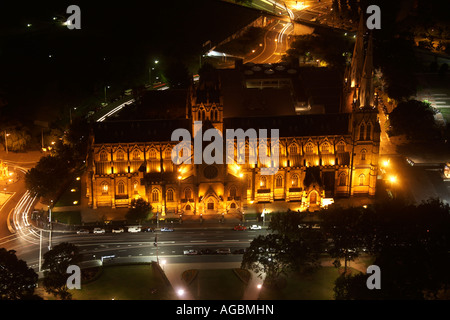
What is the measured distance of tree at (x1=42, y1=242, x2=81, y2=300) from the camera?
110125 millimetres

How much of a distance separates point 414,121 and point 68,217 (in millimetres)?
89674

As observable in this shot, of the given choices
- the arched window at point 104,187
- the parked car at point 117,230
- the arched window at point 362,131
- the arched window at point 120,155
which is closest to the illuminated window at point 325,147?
the arched window at point 362,131

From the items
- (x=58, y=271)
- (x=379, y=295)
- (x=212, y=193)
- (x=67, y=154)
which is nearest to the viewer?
(x=379, y=295)

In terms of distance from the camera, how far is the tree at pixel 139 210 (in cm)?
13888

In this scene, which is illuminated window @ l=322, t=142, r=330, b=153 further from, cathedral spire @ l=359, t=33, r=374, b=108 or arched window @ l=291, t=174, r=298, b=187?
cathedral spire @ l=359, t=33, r=374, b=108

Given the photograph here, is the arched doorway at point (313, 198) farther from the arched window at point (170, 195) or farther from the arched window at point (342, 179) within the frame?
the arched window at point (170, 195)

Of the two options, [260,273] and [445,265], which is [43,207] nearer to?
[260,273]

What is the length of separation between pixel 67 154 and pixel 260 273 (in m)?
69.6

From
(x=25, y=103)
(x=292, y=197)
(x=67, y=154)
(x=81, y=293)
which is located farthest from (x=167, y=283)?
(x=25, y=103)

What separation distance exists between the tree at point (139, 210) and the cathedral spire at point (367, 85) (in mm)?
50490

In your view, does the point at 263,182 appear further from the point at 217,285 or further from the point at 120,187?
the point at 217,285

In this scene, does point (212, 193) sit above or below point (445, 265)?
above

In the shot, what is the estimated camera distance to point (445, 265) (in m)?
106

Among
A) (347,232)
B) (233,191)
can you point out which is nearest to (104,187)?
(233,191)
